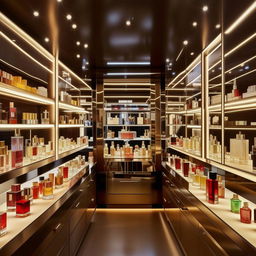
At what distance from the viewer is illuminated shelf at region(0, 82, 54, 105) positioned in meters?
2.18

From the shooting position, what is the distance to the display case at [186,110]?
3.60 metres

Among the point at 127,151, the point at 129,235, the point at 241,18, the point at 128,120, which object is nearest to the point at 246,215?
the point at 241,18

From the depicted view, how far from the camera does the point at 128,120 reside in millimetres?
5488

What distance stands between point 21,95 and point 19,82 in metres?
0.18

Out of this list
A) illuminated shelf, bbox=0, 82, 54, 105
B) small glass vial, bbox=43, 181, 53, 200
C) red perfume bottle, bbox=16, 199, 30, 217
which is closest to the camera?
red perfume bottle, bbox=16, 199, 30, 217

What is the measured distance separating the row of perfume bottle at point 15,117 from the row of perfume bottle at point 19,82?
204 millimetres

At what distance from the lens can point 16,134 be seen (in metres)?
2.66

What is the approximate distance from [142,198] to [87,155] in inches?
52.3

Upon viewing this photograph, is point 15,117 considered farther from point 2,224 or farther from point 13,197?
point 2,224

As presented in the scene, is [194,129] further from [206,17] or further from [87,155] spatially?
[87,155]

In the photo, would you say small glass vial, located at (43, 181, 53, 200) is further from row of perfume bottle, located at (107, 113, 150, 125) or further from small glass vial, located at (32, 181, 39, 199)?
row of perfume bottle, located at (107, 113, 150, 125)

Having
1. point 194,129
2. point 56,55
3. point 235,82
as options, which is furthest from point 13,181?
point 194,129

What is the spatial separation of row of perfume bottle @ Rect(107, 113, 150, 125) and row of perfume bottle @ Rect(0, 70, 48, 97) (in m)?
A: 2.29

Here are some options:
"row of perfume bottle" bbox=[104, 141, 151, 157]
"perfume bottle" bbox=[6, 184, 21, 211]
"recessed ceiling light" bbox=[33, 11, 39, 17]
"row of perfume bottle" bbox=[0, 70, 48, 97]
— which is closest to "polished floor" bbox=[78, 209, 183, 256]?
"row of perfume bottle" bbox=[104, 141, 151, 157]
